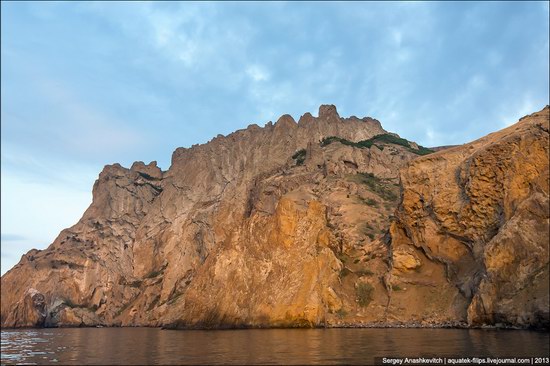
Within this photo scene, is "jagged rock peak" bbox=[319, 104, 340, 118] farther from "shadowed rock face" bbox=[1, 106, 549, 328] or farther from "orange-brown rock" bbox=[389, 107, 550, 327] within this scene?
"orange-brown rock" bbox=[389, 107, 550, 327]

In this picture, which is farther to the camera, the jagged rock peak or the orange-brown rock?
the jagged rock peak

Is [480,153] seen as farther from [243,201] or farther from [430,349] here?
[243,201]

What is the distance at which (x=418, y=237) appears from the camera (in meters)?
80.3

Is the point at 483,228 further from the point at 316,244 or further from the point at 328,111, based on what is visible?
the point at 328,111

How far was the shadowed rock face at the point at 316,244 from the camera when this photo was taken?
61906mm

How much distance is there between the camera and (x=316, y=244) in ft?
288

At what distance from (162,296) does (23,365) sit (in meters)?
123

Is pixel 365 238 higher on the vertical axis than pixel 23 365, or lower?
higher

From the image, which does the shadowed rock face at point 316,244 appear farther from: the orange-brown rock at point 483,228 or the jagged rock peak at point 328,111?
the jagged rock peak at point 328,111

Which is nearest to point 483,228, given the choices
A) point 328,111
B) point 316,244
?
point 316,244

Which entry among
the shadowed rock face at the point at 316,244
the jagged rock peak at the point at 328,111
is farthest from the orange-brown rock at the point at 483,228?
the jagged rock peak at the point at 328,111

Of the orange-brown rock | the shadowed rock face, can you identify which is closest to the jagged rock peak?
the shadowed rock face

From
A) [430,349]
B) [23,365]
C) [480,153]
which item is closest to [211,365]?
[23,365]

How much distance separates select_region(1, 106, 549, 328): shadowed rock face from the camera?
6191 cm
